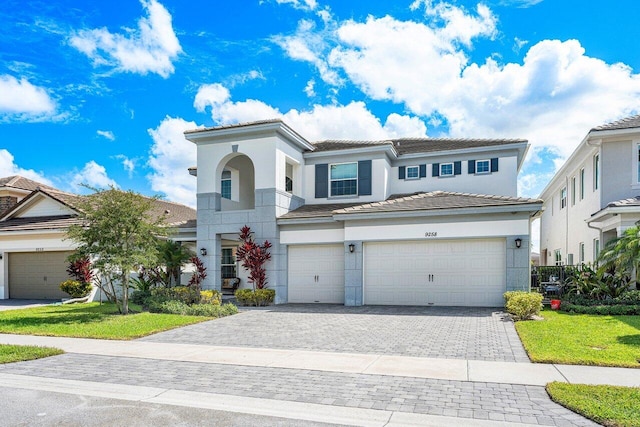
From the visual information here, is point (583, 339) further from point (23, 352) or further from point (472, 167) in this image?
point (472, 167)

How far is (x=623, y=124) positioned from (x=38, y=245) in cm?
2626

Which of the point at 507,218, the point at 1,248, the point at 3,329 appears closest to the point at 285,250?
the point at 507,218

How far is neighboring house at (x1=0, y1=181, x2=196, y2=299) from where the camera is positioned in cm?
2120

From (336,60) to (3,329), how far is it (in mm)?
13385

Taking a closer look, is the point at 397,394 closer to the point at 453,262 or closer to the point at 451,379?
the point at 451,379

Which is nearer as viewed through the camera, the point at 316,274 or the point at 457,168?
the point at 316,274

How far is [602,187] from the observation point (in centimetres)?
1755

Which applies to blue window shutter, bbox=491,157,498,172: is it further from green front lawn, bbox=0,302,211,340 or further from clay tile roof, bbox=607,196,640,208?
green front lawn, bbox=0,302,211,340

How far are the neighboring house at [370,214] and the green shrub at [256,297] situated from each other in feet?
2.19

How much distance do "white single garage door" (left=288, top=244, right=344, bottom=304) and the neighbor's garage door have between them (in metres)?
11.2

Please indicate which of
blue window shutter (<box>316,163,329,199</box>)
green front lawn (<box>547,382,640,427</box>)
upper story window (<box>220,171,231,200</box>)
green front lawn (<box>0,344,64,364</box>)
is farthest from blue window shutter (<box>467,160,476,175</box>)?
green front lawn (<box>0,344,64,364</box>)

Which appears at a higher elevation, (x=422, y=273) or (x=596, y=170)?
(x=596, y=170)

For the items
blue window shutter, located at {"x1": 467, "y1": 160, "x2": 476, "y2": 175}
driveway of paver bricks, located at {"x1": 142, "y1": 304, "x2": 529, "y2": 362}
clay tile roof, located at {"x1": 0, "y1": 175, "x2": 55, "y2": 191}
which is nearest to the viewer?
driveway of paver bricks, located at {"x1": 142, "y1": 304, "x2": 529, "y2": 362}

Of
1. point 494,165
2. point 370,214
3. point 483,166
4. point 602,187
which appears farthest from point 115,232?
Answer: point 602,187
